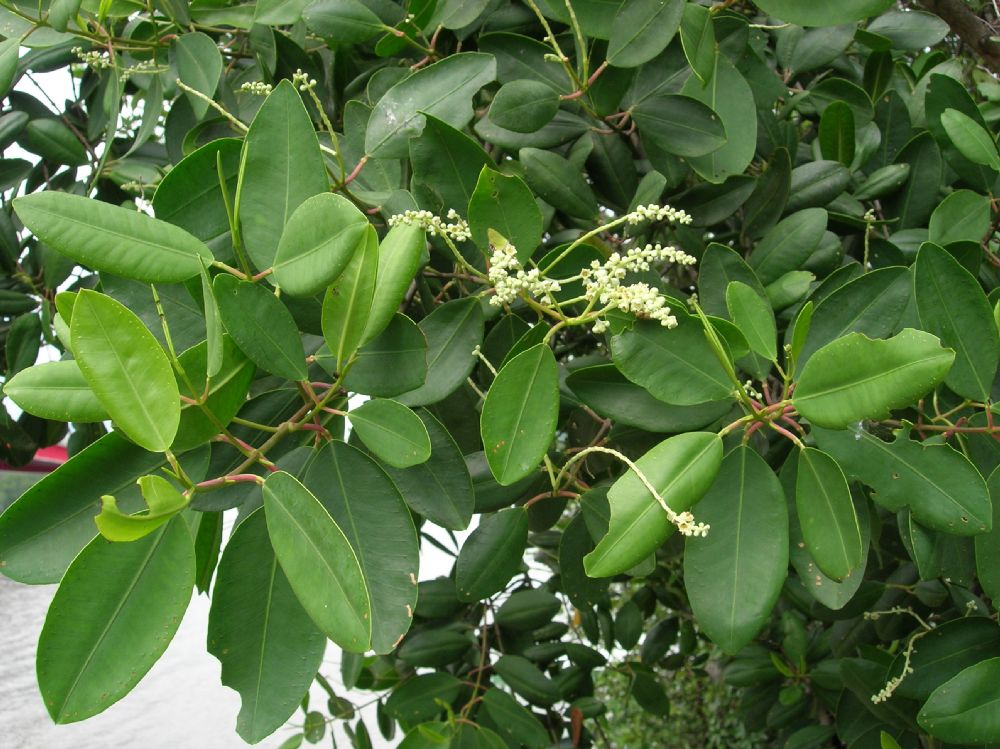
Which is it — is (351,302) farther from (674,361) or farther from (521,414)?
(674,361)

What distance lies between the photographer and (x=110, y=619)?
526mm

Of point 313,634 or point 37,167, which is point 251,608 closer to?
point 313,634

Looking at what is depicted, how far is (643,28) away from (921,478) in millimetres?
429

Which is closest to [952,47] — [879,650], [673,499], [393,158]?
[879,650]

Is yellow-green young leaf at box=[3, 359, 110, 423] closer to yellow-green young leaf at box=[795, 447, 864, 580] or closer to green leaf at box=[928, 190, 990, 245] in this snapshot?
yellow-green young leaf at box=[795, 447, 864, 580]

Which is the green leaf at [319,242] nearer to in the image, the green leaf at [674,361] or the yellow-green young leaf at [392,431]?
the yellow-green young leaf at [392,431]

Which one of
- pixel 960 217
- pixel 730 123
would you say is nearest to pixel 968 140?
pixel 960 217

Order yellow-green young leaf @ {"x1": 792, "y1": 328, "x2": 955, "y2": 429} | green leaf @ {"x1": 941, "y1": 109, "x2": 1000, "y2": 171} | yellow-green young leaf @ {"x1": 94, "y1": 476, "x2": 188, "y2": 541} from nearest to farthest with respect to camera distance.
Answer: yellow-green young leaf @ {"x1": 94, "y1": 476, "x2": 188, "y2": 541} < yellow-green young leaf @ {"x1": 792, "y1": 328, "x2": 955, "y2": 429} < green leaf @ {"x1": 941, "y1": 109, "x2": 1000, "y2": 171}

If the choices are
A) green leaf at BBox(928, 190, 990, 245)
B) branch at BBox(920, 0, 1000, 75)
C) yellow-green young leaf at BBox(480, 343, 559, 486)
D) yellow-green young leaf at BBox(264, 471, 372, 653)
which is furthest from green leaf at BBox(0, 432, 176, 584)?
branch at BBox(920, 0, 1000, 75)

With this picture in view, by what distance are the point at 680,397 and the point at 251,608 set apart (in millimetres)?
334

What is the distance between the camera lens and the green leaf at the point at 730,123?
0.83 m

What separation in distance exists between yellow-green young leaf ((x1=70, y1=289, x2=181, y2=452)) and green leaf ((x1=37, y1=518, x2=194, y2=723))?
0.26 feet

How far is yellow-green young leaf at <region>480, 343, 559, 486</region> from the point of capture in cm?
58

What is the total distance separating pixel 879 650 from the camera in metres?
1.03
